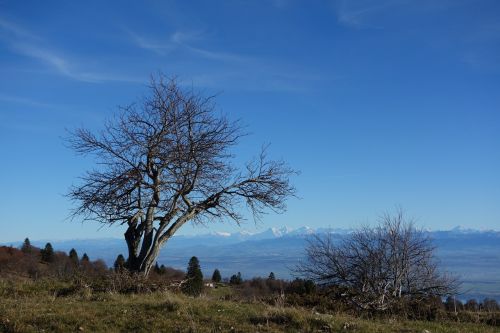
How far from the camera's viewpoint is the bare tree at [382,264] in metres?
24.9

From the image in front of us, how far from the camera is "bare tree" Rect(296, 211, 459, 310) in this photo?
24891 millimetres

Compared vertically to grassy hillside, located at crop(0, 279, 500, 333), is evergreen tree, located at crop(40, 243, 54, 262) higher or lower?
higher

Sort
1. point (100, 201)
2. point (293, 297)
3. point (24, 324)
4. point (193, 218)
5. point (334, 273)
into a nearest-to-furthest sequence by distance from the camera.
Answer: point (24, 324) → point (293, 297) → point (100, 201) → point (193, 218) → point (334, 273)

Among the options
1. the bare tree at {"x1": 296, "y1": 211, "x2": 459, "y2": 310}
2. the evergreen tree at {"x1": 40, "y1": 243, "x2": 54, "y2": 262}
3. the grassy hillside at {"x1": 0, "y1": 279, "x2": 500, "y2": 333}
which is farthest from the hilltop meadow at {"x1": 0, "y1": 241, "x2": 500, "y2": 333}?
the evergreen tree at {"x1": 40, "y1": 243, "x2": 54, "y2": 262}

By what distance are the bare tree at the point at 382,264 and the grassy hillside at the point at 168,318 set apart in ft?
45.0

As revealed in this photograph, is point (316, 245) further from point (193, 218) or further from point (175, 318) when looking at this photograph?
point (175, 318)

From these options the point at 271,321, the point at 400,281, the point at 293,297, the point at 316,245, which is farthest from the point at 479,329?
the point at 316,245

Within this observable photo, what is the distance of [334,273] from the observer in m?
26.7

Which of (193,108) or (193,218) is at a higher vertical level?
(193,108)

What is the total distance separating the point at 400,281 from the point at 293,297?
39.8ft

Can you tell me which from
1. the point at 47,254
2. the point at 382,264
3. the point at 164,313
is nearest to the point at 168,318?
the point at 164,313

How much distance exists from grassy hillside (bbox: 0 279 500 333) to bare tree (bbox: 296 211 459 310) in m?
13.7

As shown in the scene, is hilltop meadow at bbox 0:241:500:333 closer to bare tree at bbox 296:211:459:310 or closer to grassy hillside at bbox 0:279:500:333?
grassy hillside at bbox 0:279:500:333

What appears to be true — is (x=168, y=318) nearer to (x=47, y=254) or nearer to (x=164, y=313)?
(x=164, y=313)
